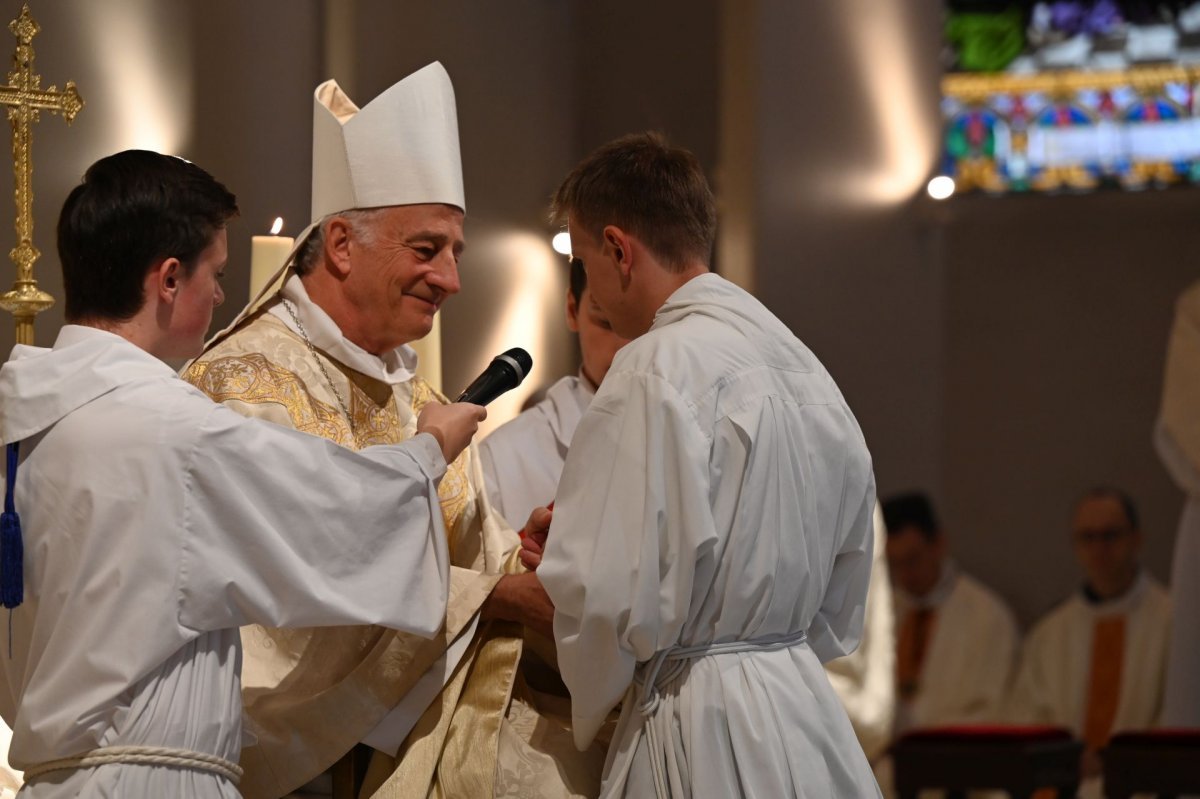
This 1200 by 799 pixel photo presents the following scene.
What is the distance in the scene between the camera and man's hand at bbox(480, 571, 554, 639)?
313 centimetres

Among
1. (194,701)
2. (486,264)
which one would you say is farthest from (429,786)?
(486,264)

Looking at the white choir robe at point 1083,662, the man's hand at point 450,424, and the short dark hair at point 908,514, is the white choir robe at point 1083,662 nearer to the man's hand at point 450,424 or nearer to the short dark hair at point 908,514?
the short dark hair at point 908,514

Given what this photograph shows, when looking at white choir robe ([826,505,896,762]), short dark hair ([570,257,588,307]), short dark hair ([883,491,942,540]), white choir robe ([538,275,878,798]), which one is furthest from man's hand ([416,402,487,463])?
short dark hair ([883,491,942,540])

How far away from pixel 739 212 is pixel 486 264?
192 centimetres

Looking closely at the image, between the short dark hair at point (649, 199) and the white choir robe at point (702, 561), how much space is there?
0.15m

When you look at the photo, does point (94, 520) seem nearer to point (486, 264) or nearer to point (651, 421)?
point (651, 421)

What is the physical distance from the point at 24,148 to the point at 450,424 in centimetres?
114

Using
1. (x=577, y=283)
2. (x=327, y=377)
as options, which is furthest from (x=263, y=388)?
(x=577, y=283)

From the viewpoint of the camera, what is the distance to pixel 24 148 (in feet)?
11.2

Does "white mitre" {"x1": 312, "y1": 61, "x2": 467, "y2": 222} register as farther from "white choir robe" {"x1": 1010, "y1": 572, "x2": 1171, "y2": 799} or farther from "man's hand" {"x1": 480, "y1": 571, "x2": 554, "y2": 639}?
"white choir robe" {"x1": 1010, "y1": 572, "x2": 1171, "y2": 799}

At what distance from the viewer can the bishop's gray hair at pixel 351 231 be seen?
11.8 feet

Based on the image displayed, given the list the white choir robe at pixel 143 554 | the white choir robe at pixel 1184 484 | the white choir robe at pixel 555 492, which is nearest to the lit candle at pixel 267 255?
the white choir robe at pixel 555 492

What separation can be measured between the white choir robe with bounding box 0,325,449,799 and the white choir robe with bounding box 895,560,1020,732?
6.97m

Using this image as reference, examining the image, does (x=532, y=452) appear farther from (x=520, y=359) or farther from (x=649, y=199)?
(x=649, y=199)
